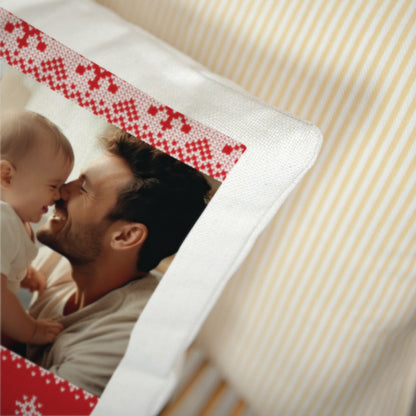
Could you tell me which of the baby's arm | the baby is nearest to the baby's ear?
the baby

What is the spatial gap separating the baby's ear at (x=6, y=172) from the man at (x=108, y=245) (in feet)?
0.17

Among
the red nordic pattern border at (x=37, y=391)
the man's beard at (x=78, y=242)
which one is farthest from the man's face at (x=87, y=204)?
the red nordic pattern border at (x=37, y=391)

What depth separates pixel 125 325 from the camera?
1.41ft

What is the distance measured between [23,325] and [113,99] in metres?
0.24

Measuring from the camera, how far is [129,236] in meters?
0.43

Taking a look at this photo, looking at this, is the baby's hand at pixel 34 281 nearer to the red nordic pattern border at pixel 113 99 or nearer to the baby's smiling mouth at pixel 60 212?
the baby's smiling mouth at pixel 60 212

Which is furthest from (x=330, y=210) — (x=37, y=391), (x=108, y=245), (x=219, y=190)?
(x=37, y=391)

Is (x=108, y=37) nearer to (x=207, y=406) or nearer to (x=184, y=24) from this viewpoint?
(x=184, y=24)

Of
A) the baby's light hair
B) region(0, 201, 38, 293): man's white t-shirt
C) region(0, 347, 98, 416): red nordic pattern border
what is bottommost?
region(0, 347, 98, 416): red nordic pattern border

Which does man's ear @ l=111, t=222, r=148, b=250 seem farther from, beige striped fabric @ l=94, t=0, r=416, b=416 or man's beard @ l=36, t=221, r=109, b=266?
beige striped fabric @ l=94, t=0, r=416, b=416

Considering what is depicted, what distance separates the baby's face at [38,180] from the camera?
42cm

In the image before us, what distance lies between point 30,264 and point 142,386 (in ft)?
0.54

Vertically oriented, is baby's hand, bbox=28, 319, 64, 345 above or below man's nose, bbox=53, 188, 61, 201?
below

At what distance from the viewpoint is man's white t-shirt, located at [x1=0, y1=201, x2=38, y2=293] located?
42cm
